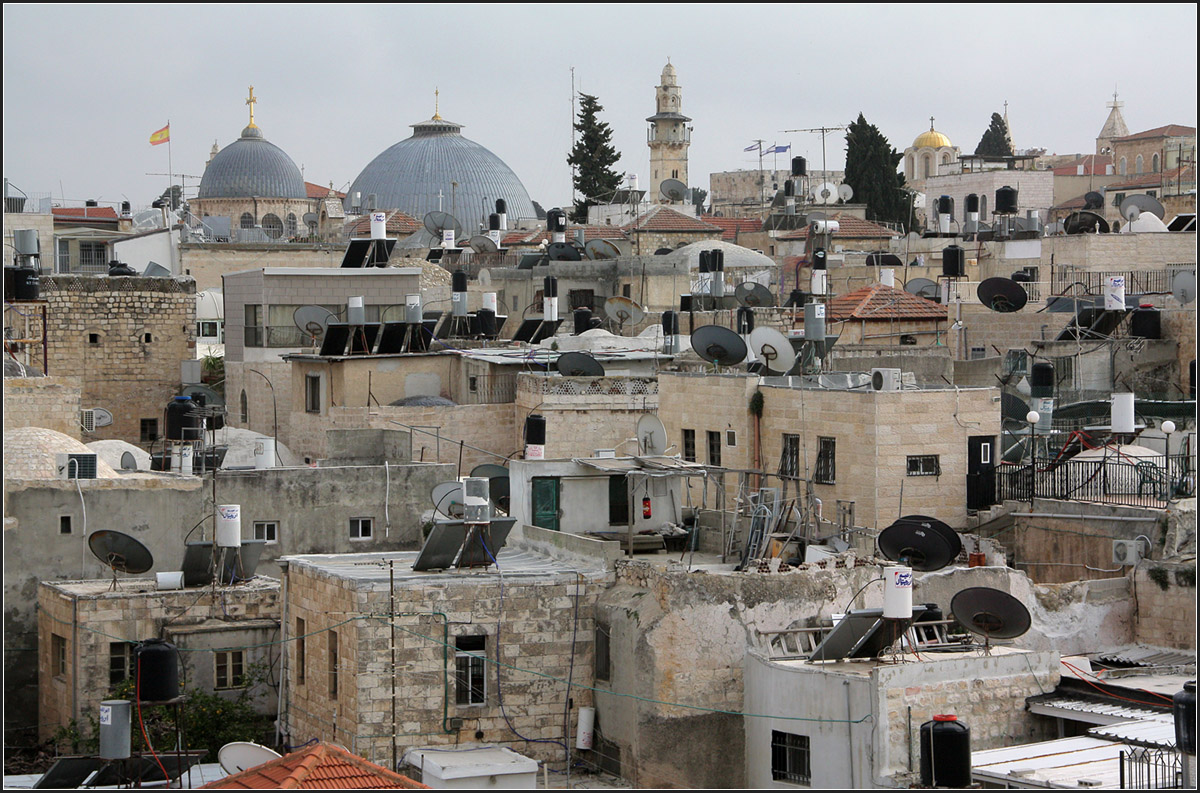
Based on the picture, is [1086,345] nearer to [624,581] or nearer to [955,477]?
[955,477]

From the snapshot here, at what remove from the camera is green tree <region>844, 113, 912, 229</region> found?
5847 centimetres

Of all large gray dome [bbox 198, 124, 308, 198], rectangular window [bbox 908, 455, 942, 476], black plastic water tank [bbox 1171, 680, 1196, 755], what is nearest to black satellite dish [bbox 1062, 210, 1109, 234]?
rectangular window [bbox 908, 455, 942, 476]

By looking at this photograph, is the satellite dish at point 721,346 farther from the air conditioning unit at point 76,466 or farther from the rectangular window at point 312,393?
the rectangular window at point 312,393

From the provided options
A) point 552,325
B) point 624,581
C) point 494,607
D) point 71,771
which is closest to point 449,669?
point 494,607

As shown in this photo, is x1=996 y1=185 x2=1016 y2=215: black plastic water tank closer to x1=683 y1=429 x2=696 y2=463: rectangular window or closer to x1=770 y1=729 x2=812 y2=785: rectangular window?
x1=683 y1=429 x2=696 y2=463: rectangular window

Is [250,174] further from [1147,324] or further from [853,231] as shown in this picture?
[1147,324]

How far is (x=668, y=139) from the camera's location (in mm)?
70375

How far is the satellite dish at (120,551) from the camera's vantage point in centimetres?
1950

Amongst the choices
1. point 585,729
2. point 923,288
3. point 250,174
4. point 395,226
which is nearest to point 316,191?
point 250,174

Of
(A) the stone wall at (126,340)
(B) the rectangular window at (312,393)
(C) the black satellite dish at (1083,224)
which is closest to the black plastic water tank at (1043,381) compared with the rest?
(B) the rectangular window at (312,393)

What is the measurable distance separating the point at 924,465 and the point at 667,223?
2736 cm

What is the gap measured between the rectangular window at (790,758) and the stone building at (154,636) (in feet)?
18.2

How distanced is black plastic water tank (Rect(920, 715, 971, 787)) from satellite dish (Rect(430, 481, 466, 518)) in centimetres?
752

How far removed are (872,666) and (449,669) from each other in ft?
12.1
